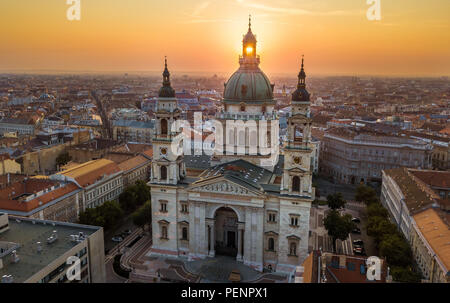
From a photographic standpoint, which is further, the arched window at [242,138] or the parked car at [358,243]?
the arched window at [242,138]

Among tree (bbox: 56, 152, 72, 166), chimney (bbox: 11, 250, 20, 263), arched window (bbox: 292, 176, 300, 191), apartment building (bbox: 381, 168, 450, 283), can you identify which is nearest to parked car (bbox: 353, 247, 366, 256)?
apartment building (bbox: 381, 168, 450, 283)

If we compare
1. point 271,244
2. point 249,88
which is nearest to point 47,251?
point 271,244

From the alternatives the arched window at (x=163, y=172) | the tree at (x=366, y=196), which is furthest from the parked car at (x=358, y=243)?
the arched window at (x=163, y=172)

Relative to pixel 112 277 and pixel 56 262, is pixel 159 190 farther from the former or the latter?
pixel 56 262

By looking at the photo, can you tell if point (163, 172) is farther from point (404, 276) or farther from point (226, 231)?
point (404, 276)

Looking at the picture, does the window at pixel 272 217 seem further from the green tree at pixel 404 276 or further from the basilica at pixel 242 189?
the green tree at pixel 404 276
